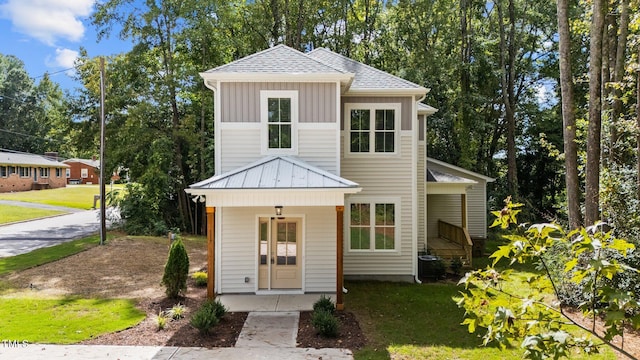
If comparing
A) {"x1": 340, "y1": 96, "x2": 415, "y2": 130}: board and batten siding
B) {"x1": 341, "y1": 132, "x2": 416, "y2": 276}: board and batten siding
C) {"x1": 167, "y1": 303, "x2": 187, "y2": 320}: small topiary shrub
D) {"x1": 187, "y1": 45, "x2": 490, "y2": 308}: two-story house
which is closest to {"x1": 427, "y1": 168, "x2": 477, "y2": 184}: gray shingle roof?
{"x1": 341, "y1": 132, "x2": 416, "y2": 276}: board and batten siding

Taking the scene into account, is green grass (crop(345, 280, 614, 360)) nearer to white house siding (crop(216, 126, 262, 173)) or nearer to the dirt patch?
the dirt patch

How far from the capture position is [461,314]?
9336 millimetres

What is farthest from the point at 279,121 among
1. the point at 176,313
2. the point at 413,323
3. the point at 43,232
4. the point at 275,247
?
the point at 43,232

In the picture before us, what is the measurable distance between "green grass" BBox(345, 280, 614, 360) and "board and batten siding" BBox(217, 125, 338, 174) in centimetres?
363

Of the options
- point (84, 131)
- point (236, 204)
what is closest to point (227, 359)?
point (236, 204)

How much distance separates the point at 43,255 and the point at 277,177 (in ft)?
35.1

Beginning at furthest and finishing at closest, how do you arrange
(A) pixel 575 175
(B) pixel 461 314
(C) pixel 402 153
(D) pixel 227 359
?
(C) pixel 402 153 → (A) pixel 575 175 → (B) pixel 461 314 → (D) pixel 227 359

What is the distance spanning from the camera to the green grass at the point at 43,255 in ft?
42.3

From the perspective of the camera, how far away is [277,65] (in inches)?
428

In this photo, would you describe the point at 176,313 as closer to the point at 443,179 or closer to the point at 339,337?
the point at 339,337

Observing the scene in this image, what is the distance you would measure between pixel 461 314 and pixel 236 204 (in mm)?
5895

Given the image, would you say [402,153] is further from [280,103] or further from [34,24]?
[34,24]

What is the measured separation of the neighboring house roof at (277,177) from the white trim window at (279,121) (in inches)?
13.1

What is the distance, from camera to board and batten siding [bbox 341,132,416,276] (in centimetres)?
1212
